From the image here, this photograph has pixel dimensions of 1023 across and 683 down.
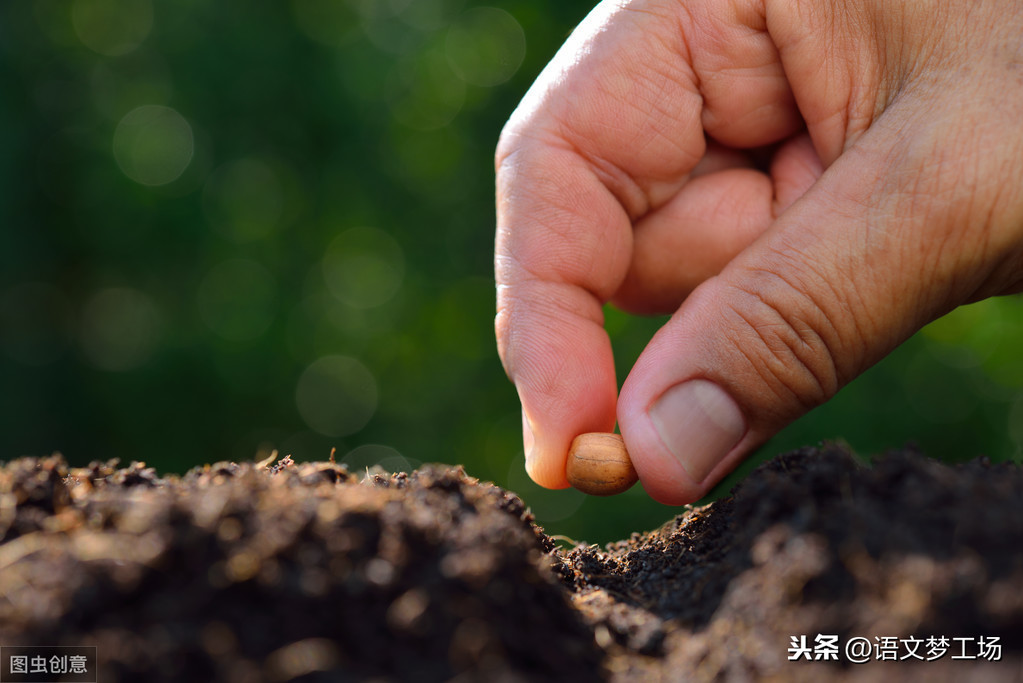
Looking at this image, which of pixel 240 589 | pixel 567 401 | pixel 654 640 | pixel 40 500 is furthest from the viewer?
pixel 567 401

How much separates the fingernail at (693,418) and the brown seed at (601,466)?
0.12m

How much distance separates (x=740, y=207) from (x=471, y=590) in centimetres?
157

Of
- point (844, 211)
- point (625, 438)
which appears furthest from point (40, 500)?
point (844, 211)

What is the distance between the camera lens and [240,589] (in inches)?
32.8

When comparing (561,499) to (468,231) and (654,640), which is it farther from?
(654,640)

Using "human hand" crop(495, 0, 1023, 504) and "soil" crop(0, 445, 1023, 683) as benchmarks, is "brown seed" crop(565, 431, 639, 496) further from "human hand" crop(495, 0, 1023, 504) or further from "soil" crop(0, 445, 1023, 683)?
"soil" crop(0, 445, 1023, 683)

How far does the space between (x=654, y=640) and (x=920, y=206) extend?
3.17 feet

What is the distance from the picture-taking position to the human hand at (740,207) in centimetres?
140

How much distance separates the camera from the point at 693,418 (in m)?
1.66

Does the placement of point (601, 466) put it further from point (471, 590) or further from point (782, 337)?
point (471, 590)

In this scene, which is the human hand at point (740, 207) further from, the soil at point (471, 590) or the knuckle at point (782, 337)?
the soil at point (471, 590)

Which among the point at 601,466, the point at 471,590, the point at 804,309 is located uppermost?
the point at 804,309

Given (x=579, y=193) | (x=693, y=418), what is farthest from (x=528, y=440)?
(x=579, y=193)

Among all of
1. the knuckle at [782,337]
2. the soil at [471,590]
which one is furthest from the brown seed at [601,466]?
the soil at [471,590]
